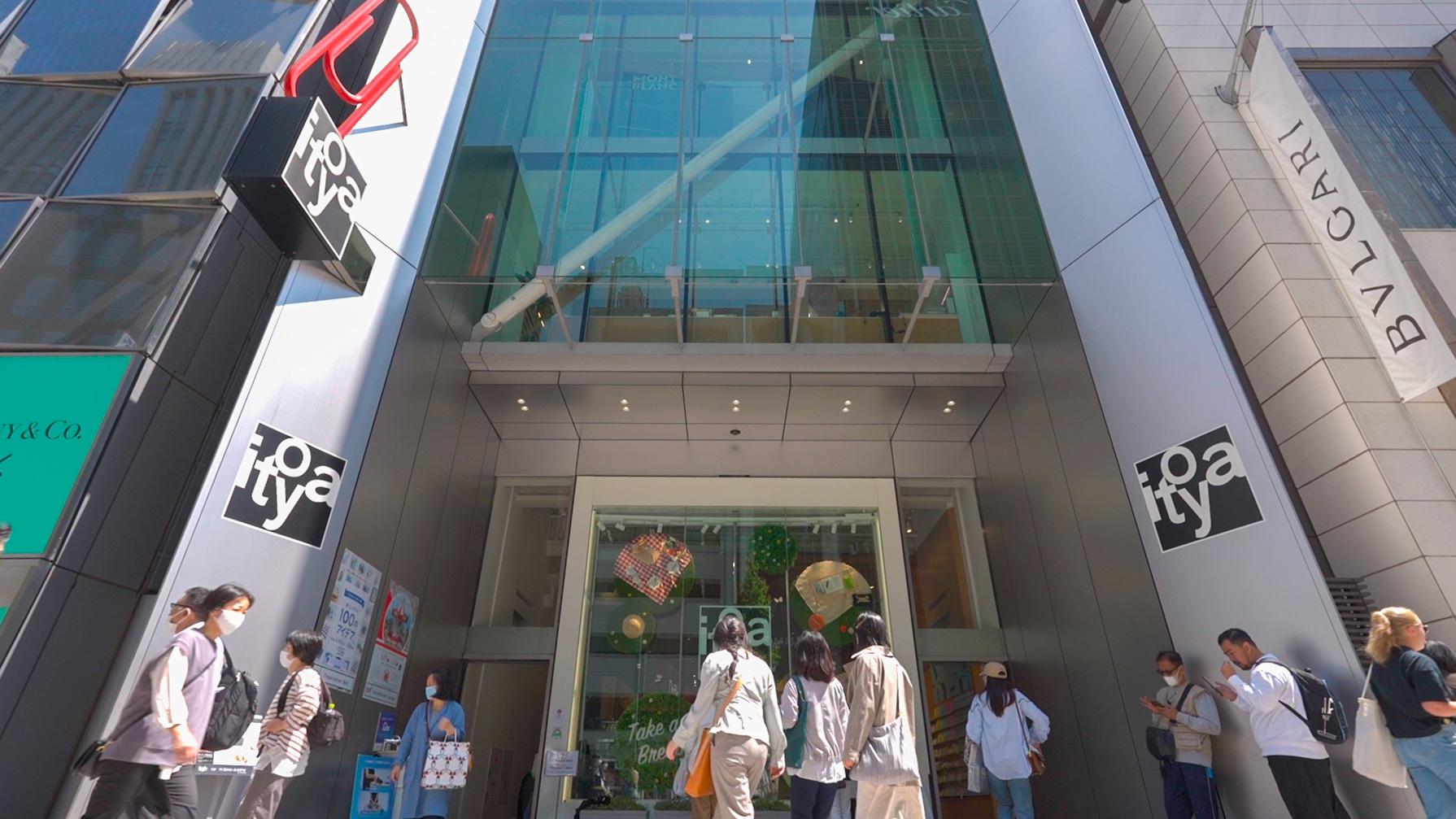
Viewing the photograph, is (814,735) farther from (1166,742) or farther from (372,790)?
(372,790)

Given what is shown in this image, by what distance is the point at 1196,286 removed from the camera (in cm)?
672

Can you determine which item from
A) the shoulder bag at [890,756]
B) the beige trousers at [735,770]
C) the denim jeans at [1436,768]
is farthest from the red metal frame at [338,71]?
the denim jeans at [1436,768]

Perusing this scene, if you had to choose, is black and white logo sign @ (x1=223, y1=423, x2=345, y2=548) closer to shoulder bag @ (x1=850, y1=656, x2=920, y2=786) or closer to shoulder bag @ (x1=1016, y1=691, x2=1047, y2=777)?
shoulder bag @ (x1=850, y1=656, x2=920, y2=786)

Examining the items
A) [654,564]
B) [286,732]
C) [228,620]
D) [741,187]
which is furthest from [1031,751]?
[741,187]

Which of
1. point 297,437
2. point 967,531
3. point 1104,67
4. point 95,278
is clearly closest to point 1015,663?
point 967,531

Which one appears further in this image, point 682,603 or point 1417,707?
point 682,603

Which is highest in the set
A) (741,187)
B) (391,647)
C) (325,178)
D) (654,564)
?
(741,187)

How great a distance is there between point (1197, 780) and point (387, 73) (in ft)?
34.0

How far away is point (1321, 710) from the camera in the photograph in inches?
183

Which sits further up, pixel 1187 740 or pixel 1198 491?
pixel 1198 491

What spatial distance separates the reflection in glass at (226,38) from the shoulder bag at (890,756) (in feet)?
25.4

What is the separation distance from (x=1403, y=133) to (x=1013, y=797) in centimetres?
853

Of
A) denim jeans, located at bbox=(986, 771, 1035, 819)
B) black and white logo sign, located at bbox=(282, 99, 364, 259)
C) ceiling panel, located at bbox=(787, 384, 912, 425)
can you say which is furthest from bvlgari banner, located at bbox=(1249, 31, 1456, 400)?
black and white logo sign, located at bbox=(282, 99, 364, 259)

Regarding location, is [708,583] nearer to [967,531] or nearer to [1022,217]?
[967,531]
